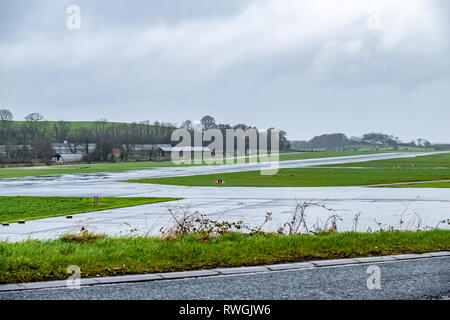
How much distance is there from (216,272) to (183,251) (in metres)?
1.39

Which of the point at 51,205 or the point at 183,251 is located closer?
the point at 183,251

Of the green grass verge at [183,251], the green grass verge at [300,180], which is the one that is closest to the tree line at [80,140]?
the green grass verge at [300,180]

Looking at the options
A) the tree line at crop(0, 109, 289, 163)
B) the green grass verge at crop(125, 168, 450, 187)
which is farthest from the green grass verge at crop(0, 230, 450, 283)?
the tree line at crop(0, 109, 289, 163)

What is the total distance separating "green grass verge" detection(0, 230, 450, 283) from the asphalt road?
846mm

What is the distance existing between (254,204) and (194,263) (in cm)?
1742

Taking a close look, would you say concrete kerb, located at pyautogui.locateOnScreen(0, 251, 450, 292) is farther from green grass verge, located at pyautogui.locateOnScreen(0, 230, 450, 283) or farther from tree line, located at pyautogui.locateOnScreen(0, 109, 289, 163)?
tree line, located at pyautogui.locateOnScreen(0, 109, 289, 163)

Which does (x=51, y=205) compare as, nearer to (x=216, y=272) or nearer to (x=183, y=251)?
(x=183, y=251)

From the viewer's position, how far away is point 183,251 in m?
9.28

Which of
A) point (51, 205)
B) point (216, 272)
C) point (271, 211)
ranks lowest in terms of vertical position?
point (51, 205)

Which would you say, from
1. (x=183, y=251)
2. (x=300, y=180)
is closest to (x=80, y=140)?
(x=300, y=180)

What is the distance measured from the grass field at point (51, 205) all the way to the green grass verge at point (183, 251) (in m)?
13.4

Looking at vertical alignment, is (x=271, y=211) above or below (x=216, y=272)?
below

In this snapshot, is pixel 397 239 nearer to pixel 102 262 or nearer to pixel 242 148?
pixel 102 262

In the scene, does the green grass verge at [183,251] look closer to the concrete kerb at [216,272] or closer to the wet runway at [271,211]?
the concrete kerb at [216,272]
